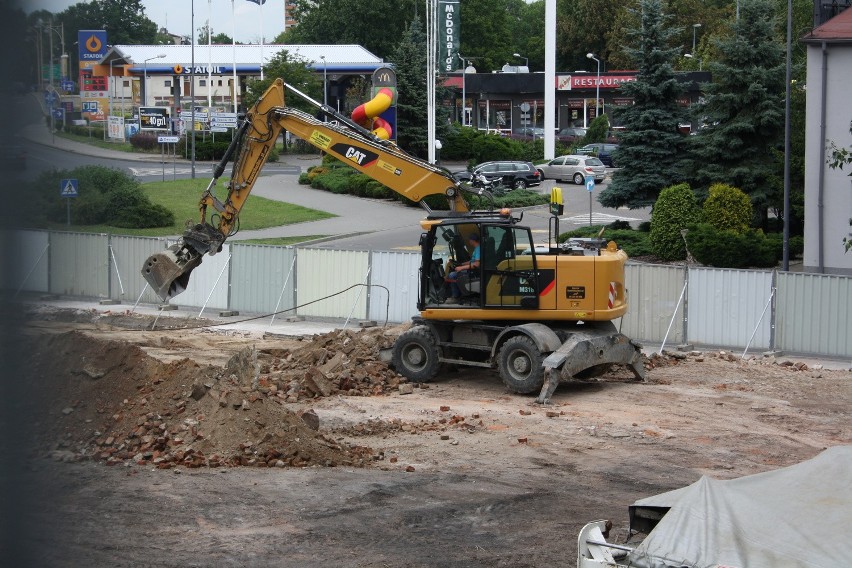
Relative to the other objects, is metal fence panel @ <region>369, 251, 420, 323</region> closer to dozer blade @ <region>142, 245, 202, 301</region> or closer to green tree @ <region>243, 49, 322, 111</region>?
dozer blade @ <region>142, 245, 202, 301</region>

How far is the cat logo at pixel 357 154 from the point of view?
18873mm

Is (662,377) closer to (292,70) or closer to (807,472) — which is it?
(807,472)

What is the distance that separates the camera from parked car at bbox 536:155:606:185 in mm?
52875

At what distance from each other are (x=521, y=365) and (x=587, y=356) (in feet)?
3.39

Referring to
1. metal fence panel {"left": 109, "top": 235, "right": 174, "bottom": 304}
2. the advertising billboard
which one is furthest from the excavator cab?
the advertising billboard

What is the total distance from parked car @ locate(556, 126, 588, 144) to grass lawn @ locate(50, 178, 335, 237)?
97.0 feet

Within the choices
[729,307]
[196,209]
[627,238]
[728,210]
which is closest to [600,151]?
[196,209]

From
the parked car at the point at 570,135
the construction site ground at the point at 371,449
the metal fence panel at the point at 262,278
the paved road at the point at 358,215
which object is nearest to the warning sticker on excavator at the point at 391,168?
the construction site ground at the point at 371,449

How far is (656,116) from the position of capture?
36094 mm

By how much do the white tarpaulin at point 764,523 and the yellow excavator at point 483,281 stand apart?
800cm

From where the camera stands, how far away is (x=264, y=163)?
19.0m

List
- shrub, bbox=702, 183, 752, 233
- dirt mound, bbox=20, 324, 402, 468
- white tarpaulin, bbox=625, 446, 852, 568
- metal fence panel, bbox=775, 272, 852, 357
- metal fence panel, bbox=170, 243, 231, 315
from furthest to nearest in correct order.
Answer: shrub, bbox=702, 183, 752, 233 → metal fence panel, bbox=170, 243, 231, 315 → metal fence panel, bbox=775, 272, 852, 357 → dirt mound, bbox=20, 324, 402, 468 → white tarpaulin, bbox=625, 446, 852, 568

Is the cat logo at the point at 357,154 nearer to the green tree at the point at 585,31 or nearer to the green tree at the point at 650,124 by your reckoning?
the green tree at the point at 650,124

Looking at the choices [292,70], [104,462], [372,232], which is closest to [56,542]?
[104,462]
